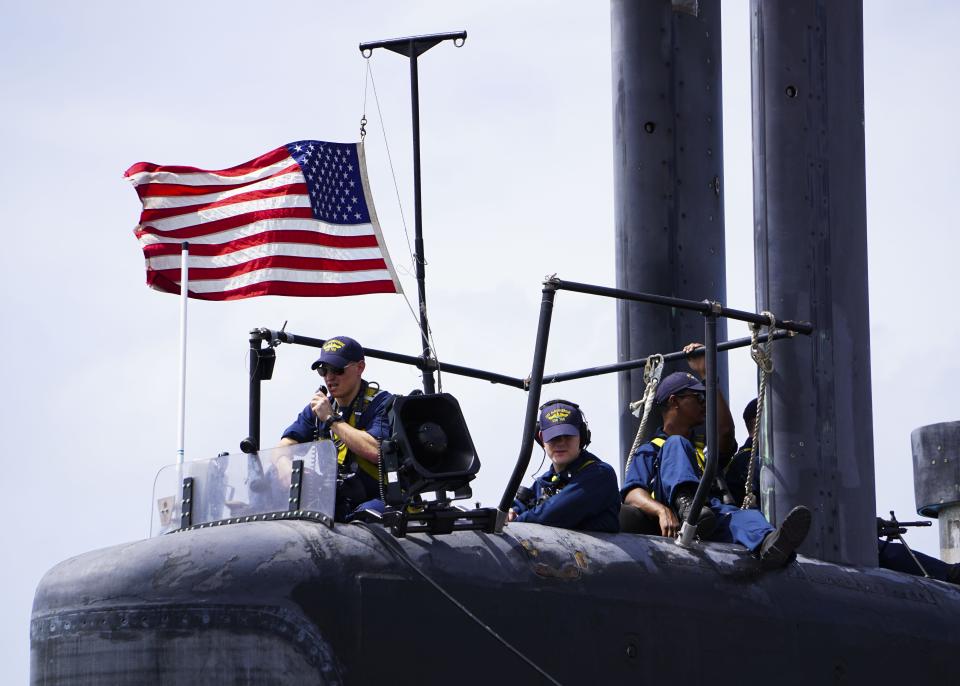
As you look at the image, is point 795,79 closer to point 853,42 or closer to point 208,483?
point 853,42

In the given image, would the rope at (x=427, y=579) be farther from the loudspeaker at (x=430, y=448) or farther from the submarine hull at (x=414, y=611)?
the loudspeaker at (x=430, y=448)

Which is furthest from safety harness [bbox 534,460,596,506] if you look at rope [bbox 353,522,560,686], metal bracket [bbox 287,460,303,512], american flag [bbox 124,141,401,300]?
american flag [bbox 124,141,401,300]

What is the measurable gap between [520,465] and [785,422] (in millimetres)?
2442

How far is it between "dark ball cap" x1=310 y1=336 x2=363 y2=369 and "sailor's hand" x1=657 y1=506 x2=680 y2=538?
1691 mm

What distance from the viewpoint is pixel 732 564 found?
715 cm

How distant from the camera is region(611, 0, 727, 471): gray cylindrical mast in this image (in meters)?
10.2

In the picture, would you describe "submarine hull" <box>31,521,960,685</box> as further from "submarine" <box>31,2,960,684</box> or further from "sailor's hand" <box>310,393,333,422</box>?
"sailor's hand" <box>310,393,333,422</box>

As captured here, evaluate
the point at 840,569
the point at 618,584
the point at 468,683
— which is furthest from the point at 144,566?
the point at 840,569

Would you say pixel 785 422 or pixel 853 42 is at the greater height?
pixel 853 42

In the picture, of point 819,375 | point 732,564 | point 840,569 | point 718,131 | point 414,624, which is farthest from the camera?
point 718,131

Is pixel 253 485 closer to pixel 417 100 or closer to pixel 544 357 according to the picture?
pixel 544 357

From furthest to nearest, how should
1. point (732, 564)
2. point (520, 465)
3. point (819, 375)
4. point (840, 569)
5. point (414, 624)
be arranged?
1. point (819, 375)
2. point (840, 569)
3. point (732, 564)
4. point (520, 465)
5. point (414, 624)

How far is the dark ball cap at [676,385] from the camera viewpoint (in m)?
8.90

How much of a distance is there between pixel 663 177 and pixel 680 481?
2962 mm
